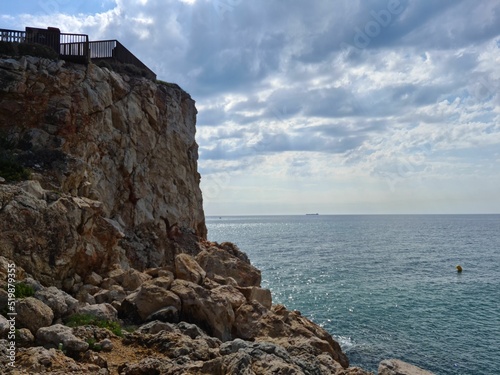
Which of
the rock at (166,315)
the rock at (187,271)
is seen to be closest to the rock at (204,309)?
the rock at (166,315)

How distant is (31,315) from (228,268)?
66.3 feet

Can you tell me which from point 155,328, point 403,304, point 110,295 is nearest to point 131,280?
point 110,295

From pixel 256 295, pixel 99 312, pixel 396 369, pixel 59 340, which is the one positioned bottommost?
pixel 256 295

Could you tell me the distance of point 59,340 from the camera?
11.0 metres

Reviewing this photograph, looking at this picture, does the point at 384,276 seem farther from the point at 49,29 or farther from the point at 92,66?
the point at 49,29

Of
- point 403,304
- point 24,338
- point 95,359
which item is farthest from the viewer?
point 403,304

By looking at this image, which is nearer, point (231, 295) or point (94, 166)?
point (231, 295)

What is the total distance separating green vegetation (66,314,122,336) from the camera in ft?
42.9

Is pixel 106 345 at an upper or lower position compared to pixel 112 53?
lower

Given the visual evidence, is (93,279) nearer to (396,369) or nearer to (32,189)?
(32,189)

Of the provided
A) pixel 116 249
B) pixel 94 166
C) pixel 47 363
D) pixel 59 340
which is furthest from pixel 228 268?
pixel 47 363

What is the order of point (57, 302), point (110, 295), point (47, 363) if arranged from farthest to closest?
1. point (110, 295)
2. point (57, 302)
3. point (47, 363)

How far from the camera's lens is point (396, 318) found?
1444 inches

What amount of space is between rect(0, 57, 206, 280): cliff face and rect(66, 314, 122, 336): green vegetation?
5316 mm
